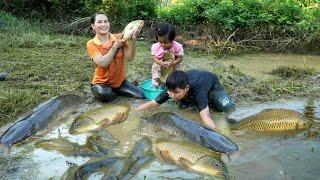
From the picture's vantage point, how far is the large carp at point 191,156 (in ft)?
14.2

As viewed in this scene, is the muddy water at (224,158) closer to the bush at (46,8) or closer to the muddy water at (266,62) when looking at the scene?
the muddy water at (266,62)

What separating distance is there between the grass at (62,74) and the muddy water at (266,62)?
355 millimetres

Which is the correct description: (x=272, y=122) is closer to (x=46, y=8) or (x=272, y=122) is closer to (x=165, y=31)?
(x=165, y=31)

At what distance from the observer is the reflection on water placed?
4.52 m

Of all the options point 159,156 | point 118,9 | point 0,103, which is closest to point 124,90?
point 0,103

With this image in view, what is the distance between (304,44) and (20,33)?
25.1 ft

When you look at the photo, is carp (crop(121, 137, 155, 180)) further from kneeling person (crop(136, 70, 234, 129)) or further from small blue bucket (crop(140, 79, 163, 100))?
small blue bucket (crop(140, 79, 163, 100))

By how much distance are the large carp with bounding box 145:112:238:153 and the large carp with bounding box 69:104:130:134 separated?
540 millimetres

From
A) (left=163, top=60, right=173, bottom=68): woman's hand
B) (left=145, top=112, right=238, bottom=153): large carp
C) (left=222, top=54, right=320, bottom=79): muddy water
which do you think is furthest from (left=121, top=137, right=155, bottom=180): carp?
(left=222, top=54, right=320, bottom=79): muddy water

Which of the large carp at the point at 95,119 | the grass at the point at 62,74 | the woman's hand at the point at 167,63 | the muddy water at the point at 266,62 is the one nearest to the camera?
the large carp at the point at 95,119

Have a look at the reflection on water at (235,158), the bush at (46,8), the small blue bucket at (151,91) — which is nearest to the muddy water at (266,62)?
the small blue bucket at (151,91)

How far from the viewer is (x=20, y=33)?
500 inches

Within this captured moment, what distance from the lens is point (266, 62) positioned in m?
10.6

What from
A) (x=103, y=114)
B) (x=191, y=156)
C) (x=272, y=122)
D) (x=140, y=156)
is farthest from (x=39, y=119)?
(x=272, y=122)
